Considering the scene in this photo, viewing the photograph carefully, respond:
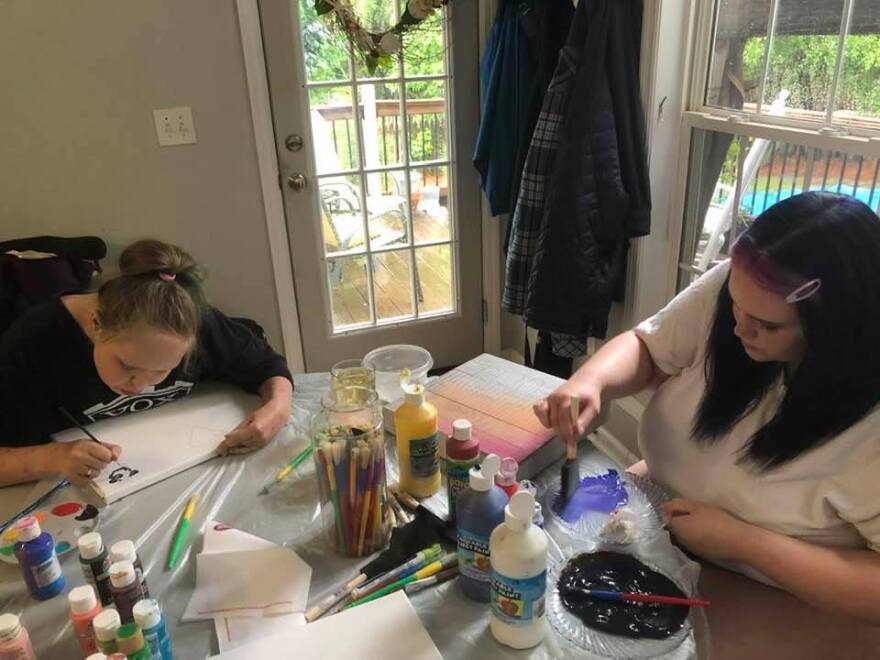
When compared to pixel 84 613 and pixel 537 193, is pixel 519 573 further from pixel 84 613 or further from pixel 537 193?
pixel 537 193

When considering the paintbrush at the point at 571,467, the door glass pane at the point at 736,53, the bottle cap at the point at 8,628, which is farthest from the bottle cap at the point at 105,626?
the door glass pane at the point at 736,53

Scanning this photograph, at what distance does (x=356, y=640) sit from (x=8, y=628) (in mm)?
395

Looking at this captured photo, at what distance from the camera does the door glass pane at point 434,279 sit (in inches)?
112

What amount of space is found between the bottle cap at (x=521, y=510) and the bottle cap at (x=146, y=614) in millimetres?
416

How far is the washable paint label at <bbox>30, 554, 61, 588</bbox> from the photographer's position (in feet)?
3.02

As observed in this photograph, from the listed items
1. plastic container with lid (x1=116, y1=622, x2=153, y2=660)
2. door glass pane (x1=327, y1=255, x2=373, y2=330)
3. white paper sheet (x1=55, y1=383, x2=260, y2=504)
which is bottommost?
door glass pane (x1=327, y1=255, x2=373, y2=330)

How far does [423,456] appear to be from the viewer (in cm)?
107

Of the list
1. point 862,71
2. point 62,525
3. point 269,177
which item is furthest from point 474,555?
point 269,177

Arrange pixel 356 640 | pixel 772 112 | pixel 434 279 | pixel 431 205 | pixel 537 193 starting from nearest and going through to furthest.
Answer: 1. pixel 356 640
2. pixel 772 112
3. pixel 537 193
4. pixel 431 205
5. pixel 434 279

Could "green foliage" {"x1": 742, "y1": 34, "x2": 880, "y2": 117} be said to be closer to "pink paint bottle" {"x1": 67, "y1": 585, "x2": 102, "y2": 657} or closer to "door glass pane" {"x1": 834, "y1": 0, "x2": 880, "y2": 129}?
"door glass pane" {"x1": 834, "y1": 0, "x2": 880, "y2": 129}

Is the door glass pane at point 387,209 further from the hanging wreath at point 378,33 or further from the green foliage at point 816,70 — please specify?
the green foliage at point 816,70

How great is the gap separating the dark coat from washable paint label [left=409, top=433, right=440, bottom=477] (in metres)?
1.05

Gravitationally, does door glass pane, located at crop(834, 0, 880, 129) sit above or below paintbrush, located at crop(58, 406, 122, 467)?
above

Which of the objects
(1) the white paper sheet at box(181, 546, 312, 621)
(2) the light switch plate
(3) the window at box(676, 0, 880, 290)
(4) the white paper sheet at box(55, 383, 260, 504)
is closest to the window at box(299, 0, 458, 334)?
(2) the light switch plate
